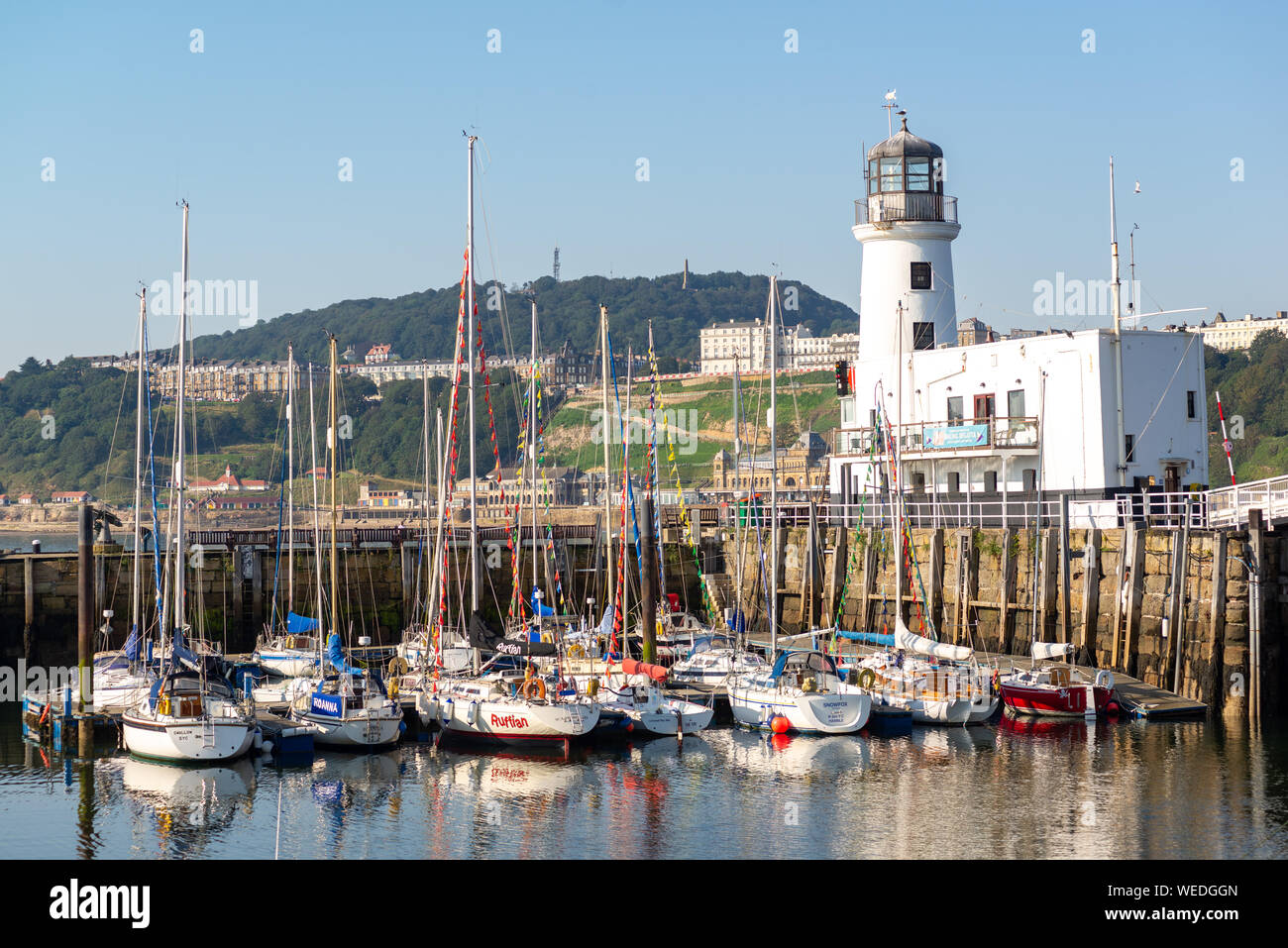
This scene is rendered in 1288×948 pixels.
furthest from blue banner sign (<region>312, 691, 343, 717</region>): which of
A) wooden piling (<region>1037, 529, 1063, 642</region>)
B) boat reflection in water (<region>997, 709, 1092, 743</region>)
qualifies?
wooden piling (<region>1037, 529, 1063, 642</region>)

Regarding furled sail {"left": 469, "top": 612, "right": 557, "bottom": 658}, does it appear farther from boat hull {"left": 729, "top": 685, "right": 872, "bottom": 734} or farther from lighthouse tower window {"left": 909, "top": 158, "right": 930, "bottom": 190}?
lighthouse tower window {"left": 909, "top": 158, "right": 930, "bottom": 190}

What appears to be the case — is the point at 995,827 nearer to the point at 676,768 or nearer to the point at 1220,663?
the point at 676,768

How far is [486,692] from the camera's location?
37.0 meters

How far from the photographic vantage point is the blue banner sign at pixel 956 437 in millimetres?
50562

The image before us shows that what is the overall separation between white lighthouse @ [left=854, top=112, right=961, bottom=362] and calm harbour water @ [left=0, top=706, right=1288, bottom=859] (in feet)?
77.4

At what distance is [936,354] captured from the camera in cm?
5359

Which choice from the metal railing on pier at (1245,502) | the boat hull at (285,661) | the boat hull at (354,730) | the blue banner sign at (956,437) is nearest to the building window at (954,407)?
the blue banner sign at (956,437)

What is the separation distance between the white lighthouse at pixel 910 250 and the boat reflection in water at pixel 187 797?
32.4 m

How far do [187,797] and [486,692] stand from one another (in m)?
8.18

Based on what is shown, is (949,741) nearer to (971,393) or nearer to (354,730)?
(354,730)

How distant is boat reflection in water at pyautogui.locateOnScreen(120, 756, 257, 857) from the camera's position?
93.1 feet

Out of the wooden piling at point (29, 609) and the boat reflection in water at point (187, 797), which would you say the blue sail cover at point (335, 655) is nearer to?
the boat reflection in water at point (187, 797)
